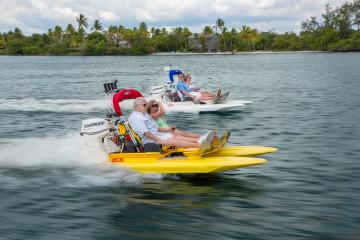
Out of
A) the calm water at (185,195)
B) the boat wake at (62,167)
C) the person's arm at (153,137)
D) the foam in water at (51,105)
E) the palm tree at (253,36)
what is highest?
the palm tree at (253,36)

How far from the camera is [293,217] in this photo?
9367 millimetres

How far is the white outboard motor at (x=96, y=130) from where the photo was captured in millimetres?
12383

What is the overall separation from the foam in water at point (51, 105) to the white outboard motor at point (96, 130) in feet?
46.8

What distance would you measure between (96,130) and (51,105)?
57.2 ft

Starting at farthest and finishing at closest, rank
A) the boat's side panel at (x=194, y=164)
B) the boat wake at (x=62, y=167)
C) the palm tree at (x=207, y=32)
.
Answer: the palm tree at (x=207, y=32)
the boat wake at (x=62, y=167)
the boat's side panel at (x=194, y=164)

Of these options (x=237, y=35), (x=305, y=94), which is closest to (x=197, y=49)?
(x=237, y=35)

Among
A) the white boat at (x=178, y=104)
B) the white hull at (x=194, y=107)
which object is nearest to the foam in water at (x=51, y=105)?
the white boat at (x=178, y=104)

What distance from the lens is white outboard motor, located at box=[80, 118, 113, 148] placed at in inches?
488

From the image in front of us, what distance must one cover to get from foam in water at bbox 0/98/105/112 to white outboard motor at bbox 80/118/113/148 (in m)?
14.3

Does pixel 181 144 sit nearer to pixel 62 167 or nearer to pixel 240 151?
pixel 240 151

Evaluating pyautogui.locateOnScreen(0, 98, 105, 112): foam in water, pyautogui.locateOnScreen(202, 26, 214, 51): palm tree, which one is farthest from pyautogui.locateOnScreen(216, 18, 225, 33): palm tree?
pyautogui.locateOnScreen(0, 98, 105, 112): foam in water

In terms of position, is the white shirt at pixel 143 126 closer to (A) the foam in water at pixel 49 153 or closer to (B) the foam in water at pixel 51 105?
(A) the foam in water at pixel 49 153

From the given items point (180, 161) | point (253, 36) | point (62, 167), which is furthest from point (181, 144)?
point (253, 36)

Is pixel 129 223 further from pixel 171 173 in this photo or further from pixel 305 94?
pixel 305 94
